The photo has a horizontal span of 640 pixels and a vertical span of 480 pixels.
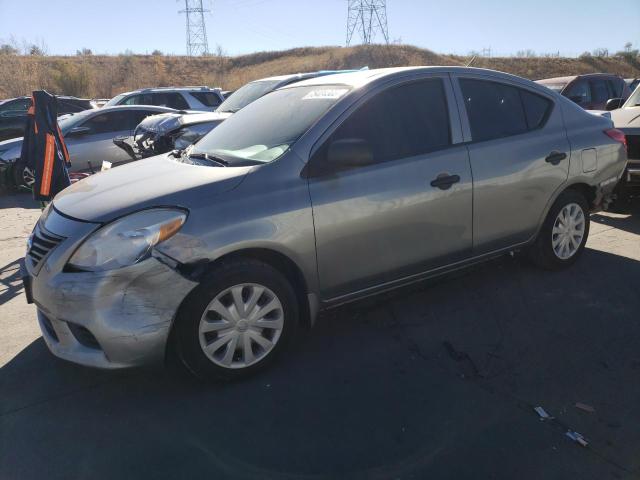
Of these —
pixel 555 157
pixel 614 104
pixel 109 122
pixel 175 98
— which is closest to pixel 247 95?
pixel 109 122

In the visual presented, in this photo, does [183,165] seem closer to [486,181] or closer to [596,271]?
[486,181]

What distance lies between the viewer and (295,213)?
10.5 ft

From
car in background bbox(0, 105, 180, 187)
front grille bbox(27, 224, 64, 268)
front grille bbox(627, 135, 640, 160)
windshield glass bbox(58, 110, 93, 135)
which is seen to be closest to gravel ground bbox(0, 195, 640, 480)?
front grille bbox(27, 224, 64, 268)

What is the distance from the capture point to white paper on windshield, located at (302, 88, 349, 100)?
12.0 feet

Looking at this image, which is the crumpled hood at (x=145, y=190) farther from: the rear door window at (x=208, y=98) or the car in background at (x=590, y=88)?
the rear door window at (x=208, y=98)

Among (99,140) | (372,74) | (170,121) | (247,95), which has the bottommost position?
(99,140)

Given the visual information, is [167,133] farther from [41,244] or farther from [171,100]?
[171,100]

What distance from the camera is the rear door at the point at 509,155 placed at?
403 centimetres

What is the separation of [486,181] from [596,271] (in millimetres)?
1703

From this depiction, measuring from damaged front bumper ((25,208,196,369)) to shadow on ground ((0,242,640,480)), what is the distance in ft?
1.18

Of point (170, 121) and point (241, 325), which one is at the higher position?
point (170, 121)

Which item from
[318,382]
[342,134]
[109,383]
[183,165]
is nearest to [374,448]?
[318,382]

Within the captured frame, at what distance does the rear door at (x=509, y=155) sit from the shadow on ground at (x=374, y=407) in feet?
2.30

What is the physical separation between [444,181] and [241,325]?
1.74 m
